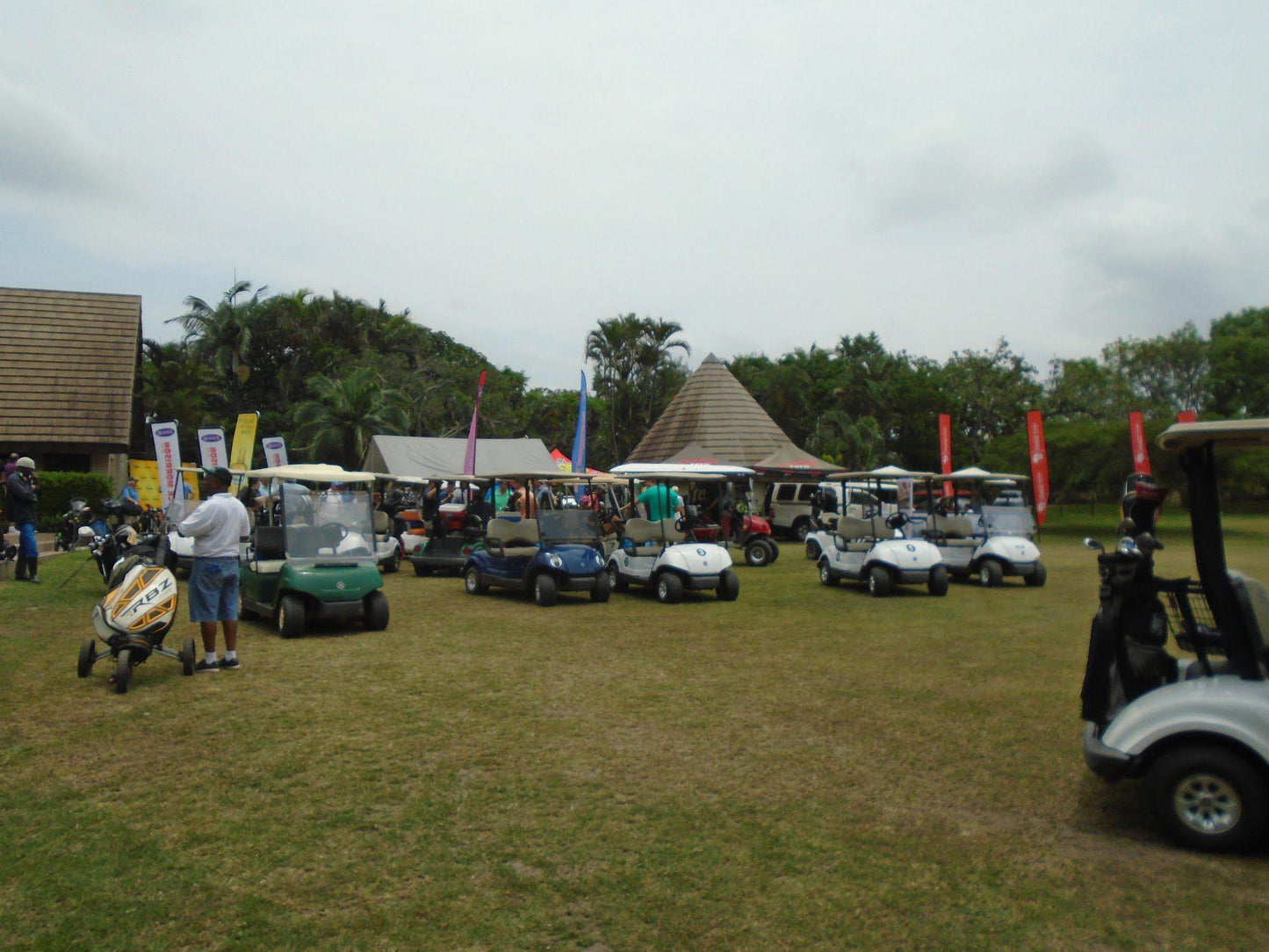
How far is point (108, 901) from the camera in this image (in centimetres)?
342

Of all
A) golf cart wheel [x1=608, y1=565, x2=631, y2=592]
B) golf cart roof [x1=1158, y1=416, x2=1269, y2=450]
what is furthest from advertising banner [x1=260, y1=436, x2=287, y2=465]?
golf cart roof [x1=1158, y1=416, x2=1269, y2=450]

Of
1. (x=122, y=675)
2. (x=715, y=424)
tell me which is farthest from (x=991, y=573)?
(x=715, y=424)

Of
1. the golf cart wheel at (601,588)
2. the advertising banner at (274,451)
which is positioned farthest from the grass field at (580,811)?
the advertising banner at (274,451)

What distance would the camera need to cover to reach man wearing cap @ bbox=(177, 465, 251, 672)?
270 inches

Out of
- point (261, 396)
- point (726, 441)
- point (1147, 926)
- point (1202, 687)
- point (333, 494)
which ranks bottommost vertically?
point (1147, 926)

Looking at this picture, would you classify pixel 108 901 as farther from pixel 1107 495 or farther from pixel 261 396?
pixel 261 396

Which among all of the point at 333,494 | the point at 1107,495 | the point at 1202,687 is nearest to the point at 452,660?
the point at 333,494

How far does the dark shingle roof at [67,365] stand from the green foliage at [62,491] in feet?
7.30

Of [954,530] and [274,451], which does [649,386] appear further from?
[954,530]

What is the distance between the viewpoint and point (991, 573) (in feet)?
46.4

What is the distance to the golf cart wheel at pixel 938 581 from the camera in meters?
13.0

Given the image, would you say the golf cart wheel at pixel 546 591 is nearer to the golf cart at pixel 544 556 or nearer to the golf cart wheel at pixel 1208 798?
the golf cart at pixel 544 556

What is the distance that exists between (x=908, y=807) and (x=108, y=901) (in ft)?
11.5

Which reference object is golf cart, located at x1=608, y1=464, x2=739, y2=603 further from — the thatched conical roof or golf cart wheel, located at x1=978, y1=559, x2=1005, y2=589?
the thatched conical roof
